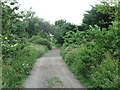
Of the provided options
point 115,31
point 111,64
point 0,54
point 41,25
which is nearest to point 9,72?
point 0,54

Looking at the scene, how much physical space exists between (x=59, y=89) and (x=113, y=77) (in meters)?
2.47

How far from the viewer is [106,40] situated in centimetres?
601

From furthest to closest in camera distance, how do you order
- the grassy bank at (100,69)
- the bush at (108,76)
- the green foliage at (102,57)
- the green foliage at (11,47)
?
the green foliage at (11,47)
the grassy bank at (100,69)
the bush at (108,76)
the green foliage at (102,57)

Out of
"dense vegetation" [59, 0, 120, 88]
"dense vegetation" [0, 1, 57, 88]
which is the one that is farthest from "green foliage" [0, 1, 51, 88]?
"dense vegetation" [59, 0, 120, 88]

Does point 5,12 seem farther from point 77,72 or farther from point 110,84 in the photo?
point 110,84

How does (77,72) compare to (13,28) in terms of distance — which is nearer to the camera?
(13,28)

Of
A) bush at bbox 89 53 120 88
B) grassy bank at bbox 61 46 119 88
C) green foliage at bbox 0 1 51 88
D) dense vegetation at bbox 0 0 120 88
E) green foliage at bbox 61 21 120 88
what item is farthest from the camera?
green foliage at bbox 0 1 51 88

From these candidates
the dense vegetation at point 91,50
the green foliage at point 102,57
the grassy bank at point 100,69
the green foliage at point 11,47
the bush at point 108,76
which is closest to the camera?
the green foliage at point 102,57

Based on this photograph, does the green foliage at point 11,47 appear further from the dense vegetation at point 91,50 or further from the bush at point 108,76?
the bush at point 108,76

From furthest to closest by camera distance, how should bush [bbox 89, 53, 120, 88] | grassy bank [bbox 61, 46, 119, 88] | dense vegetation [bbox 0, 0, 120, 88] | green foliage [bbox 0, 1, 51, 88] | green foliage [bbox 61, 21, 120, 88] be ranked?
green foliage [bbox 0, 1, 51, 88], grassy bank [bbox 61, 46, 119, 88], bush [bbox 89, 53, 120, 88], dense vegetation [bbox 0, 0, 120, 88], green foliage [bbox 61, 21, 120, 88]

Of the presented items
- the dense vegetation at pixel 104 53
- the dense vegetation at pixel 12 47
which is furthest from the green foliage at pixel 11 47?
the dense vegetation at pixel 104 53

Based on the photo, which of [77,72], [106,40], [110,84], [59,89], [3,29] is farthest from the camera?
[77,72]

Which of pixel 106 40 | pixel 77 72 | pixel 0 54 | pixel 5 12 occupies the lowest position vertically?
pixel 77 72

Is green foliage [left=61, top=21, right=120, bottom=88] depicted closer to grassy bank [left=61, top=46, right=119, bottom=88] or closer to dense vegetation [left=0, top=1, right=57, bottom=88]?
grassy bank [left=61, top=46, right=119, bottom=88]
